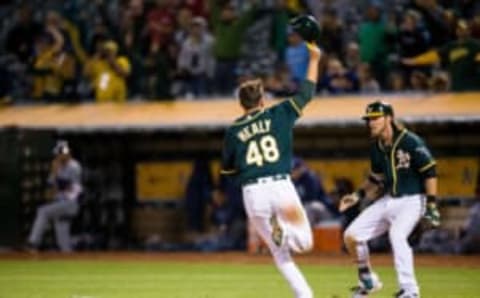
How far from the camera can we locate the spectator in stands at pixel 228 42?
70.0 ft

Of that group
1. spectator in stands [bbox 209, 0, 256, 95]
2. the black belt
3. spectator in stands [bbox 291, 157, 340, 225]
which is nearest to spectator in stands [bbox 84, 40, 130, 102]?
spectator in stands [bbox 209, 0, 256, 95]

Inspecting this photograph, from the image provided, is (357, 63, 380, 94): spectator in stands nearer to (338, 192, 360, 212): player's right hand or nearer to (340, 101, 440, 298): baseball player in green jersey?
(340, 101, 440, 298): baseball player in green jersey

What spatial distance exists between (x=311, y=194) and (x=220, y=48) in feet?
9.28

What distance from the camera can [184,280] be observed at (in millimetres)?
15516

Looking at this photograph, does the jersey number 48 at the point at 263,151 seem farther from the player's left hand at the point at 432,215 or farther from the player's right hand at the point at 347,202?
the player's left hand at the point at 432,215

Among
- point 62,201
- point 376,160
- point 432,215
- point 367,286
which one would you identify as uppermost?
point 376,160

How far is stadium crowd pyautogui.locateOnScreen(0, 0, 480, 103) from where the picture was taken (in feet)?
65.5

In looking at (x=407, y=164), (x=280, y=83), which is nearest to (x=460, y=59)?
(x=280, y=83)

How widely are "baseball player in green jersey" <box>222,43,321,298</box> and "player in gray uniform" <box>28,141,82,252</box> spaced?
34.7 feet

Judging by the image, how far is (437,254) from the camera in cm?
1966

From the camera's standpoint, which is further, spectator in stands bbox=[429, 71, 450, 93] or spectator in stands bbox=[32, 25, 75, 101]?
spectator in stands bbox=[32, 25, 75, 101]

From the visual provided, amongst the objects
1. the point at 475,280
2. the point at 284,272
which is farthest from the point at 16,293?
the point at 475,280

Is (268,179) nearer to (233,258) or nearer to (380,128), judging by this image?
(380,128)

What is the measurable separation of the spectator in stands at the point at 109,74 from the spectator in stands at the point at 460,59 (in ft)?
16.3
